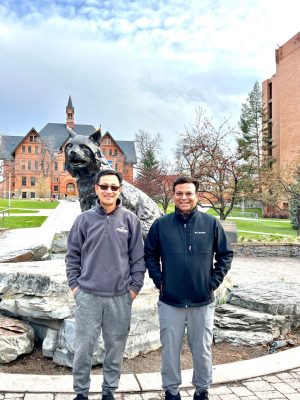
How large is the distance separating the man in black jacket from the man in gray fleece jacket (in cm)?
22

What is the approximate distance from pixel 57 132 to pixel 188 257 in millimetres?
81702

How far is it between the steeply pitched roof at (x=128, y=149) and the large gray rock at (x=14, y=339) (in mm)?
73002

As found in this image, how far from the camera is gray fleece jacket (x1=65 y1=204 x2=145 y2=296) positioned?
3357 millimetres

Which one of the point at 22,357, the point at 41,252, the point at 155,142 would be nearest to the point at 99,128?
the point at 22,357

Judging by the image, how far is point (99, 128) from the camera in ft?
16.5

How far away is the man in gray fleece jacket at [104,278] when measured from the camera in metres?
3.37

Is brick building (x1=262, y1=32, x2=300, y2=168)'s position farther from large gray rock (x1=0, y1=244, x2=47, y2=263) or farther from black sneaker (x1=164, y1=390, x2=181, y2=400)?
black sneaker (x1=164, y1=390, x2=181, y2=400)

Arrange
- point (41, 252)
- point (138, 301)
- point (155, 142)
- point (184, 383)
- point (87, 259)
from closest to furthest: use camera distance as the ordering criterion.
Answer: point (87, 259) < point (184, 383) < point (138, 301) < point (41, 252) < point (155, 142)

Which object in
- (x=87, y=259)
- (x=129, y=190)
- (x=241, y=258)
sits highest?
Answer: (x=129, y=190)

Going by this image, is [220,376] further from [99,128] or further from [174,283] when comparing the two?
[99,128]

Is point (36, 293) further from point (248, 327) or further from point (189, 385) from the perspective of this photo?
point (248, 327)

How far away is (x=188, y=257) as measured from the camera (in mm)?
3389

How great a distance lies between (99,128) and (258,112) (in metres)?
58.8

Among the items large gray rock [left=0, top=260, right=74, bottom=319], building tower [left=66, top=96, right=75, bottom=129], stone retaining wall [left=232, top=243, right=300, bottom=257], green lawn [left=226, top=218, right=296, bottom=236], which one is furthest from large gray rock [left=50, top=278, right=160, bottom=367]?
building tower [left=66, top=96, right=75, bottom=129]
